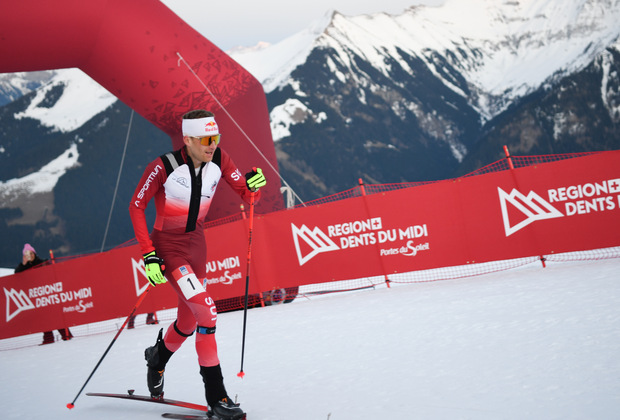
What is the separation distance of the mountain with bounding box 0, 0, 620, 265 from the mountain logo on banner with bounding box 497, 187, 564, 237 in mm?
44532

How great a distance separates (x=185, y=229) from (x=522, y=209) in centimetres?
512

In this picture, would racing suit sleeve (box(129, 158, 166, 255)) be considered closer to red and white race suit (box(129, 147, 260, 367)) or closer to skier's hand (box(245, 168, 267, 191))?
red and white race suit (box(129, 147, 260, 367))

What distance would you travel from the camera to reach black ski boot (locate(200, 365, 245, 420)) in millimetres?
3275

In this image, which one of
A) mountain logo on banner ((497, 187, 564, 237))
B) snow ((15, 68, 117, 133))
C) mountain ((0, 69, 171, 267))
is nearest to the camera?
mountain logo on banner ((497, 187, 564, 237))

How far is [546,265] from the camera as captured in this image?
7.69 meters

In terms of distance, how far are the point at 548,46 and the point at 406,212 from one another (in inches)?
2811

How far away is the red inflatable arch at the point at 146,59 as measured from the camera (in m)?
7.51

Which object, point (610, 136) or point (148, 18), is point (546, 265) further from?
point (610, 136)

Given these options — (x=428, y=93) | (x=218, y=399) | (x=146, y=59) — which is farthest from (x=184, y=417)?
(x=428, y=93)

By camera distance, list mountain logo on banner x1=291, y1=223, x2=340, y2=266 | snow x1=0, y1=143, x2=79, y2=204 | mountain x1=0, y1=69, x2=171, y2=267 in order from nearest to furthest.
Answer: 1. mountain logo on banner x1=291, y1=223, x2=340, y2=266
2. mountain x1=0, y1=69, x2=171, y2=267
3. snow x1=0, y1=143, x2=79, y2=204

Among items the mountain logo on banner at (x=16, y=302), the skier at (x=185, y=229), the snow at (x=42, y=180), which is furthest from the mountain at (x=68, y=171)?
the skier at (x=185, y=229)

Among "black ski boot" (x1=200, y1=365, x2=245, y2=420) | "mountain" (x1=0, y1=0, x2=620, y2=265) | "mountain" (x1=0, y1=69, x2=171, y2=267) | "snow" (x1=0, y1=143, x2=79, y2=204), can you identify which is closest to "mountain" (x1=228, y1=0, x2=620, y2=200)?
"mountain" (x1=0, y1=0, x2=620, y2=265)

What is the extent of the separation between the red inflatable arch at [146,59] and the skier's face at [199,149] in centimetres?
491

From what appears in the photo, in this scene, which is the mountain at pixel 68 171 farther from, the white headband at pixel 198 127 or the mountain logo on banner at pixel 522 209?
the white headband at pixel 198 127
